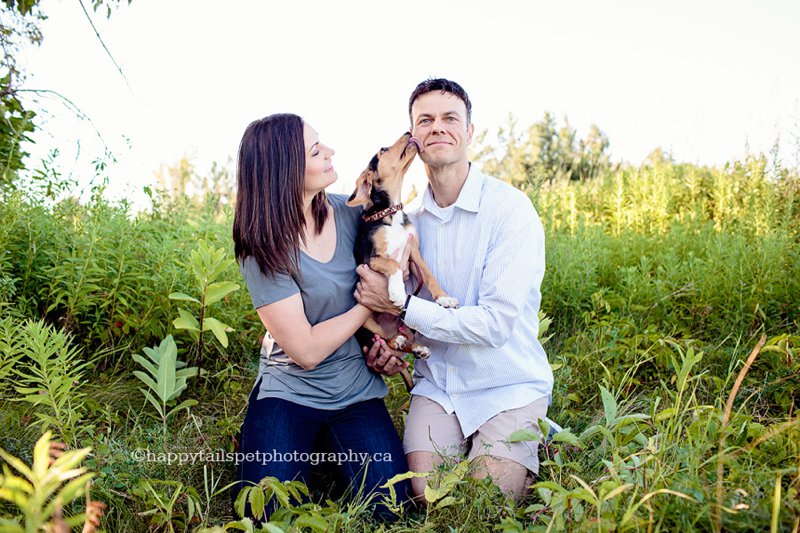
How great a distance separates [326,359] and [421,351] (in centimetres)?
48

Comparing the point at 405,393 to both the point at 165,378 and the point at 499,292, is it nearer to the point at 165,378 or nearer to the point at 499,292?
the point at 499,292

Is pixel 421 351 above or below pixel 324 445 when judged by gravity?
above

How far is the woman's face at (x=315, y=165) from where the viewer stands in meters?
2.91

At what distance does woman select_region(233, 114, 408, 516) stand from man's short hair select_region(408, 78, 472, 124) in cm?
58

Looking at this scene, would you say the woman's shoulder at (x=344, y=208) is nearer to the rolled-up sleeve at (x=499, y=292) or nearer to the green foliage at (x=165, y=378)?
the rolled-up sleeve at (x=499, y=292)

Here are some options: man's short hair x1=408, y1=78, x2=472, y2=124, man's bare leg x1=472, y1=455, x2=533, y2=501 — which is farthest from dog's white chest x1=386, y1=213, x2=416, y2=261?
man's bare leg x1=472, y1=455, x2=533, y2=501

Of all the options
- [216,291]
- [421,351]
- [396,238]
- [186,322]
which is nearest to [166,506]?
[186,322]

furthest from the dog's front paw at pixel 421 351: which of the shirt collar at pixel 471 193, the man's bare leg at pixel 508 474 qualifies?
the shirt collar at pixel 471 193

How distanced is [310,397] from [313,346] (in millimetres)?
268

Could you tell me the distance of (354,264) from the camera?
10.5 feet

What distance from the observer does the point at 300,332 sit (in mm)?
2795

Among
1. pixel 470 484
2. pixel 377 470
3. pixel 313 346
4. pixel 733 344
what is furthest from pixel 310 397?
pixel 733 344

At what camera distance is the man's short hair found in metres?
3.14

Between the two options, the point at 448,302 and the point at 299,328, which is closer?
the point at 299,328
